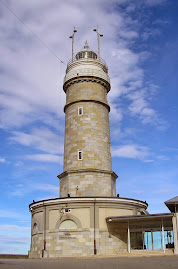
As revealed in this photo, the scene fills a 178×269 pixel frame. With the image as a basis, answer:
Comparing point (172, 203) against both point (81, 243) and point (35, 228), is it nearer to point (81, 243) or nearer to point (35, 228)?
point (81, 243)

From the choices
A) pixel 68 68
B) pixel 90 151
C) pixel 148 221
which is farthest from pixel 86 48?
pixel 148 221

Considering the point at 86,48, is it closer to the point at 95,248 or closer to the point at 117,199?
the point at 117,199

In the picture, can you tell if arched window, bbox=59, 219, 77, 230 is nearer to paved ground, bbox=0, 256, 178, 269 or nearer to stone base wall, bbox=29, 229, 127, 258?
stone base wall, bbox=29, 229, 127, 258

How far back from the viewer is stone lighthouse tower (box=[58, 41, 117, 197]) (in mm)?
29203

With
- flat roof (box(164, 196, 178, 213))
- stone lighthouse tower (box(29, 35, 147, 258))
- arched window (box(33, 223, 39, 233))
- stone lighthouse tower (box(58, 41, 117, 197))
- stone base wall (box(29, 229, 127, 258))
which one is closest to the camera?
flat roof (box(164, 196, 178, 213))

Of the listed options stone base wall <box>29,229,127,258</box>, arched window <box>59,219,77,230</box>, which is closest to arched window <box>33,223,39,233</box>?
stone base wall <box>29,229,127,258</box>

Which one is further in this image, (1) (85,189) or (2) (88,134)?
(2) (88,134)

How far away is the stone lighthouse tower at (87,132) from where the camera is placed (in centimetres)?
2920

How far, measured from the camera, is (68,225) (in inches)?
1010

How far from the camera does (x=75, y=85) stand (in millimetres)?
33062

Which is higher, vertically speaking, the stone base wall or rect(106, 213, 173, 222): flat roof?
rect(106, 213, 173, 222): flat roof

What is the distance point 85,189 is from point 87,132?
550 centimetres

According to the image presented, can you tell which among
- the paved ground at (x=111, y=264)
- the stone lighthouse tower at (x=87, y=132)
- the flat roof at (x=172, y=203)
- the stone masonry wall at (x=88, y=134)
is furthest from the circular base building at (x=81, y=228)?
the paved ground at (x=111, y=264)

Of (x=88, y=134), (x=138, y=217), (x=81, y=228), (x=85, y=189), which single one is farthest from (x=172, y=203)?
(x=88, y=134)
